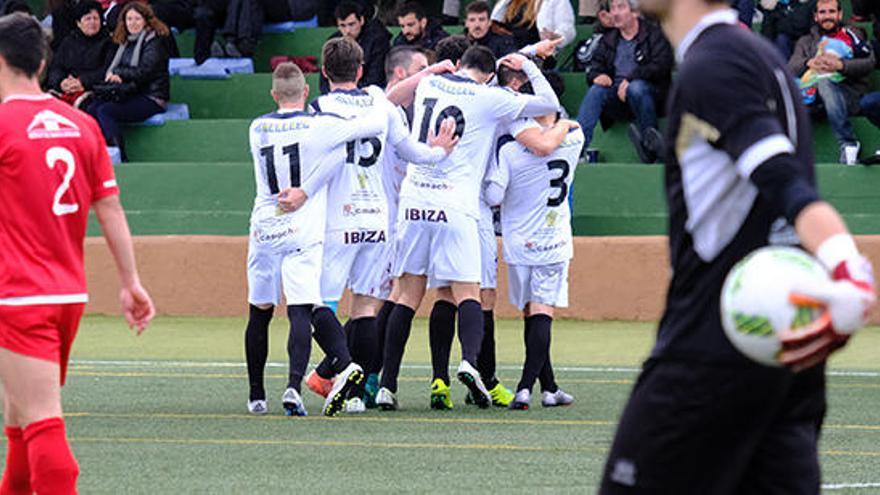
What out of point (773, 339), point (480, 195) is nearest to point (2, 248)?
point (773, 339)

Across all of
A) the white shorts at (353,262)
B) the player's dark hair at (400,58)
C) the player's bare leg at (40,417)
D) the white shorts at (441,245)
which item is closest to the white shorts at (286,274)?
the white shorts at (353,262)

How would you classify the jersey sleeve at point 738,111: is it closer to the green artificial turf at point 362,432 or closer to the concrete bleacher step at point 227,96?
the green artificial turf at point 362,432

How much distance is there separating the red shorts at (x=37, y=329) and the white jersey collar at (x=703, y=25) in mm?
3016

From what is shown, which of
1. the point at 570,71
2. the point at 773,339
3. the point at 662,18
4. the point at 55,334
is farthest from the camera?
the point at 570,71

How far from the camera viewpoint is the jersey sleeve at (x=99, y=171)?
24.2 ft

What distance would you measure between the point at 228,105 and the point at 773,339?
1955 cm

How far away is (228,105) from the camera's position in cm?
2375

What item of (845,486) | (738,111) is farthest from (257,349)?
(738,111)

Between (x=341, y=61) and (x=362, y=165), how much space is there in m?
0.67

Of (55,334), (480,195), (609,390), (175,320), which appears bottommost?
(175,320)

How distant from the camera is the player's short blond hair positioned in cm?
1199

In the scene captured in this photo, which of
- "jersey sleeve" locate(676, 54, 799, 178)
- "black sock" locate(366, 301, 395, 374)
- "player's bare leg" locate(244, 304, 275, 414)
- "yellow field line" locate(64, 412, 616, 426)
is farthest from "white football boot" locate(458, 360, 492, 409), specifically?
"jersey sleeve" locate(676, 54, 799, 178)

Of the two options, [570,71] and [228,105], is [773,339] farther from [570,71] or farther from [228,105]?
[228,105]

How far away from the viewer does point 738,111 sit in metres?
4.74
